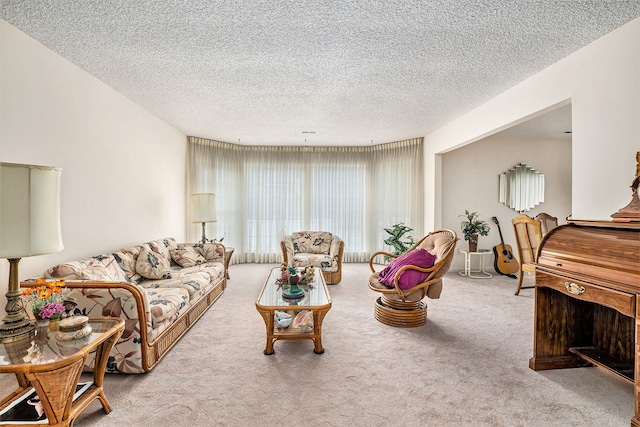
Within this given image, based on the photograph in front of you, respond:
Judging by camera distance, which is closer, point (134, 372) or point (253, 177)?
point (134, 372)

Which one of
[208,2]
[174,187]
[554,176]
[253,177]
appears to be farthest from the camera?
[253,177]

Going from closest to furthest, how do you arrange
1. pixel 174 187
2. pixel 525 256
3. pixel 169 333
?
1. pixel 169 333
2. pixel 525 256
3. pixel 174 187

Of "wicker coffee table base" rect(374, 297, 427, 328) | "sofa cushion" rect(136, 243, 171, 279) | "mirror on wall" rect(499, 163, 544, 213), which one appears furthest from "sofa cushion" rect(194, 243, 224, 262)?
"mirror on wall" rect(499, 163, 544, 213)

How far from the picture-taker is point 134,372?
231cm

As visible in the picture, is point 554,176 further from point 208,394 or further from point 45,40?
point 45,40

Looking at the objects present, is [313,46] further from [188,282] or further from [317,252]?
[317,252]

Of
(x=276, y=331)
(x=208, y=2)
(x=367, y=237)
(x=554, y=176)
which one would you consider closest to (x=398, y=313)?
(x=276, y=331)

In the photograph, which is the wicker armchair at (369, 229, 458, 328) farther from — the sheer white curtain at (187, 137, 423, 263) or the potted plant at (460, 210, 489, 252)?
the sheer white curtain at (187, 137, 423, 263)

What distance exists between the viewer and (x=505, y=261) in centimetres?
561

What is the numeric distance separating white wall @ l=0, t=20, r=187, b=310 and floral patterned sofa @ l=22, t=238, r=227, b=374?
0.93ft

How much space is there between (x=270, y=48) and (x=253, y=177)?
4224 mm

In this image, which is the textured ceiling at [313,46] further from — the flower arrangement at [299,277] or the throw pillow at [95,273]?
the flower arrangement at [299,277]

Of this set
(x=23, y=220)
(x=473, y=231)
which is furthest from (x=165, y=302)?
(x=473, y=231)

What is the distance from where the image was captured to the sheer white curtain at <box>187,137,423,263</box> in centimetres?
658
